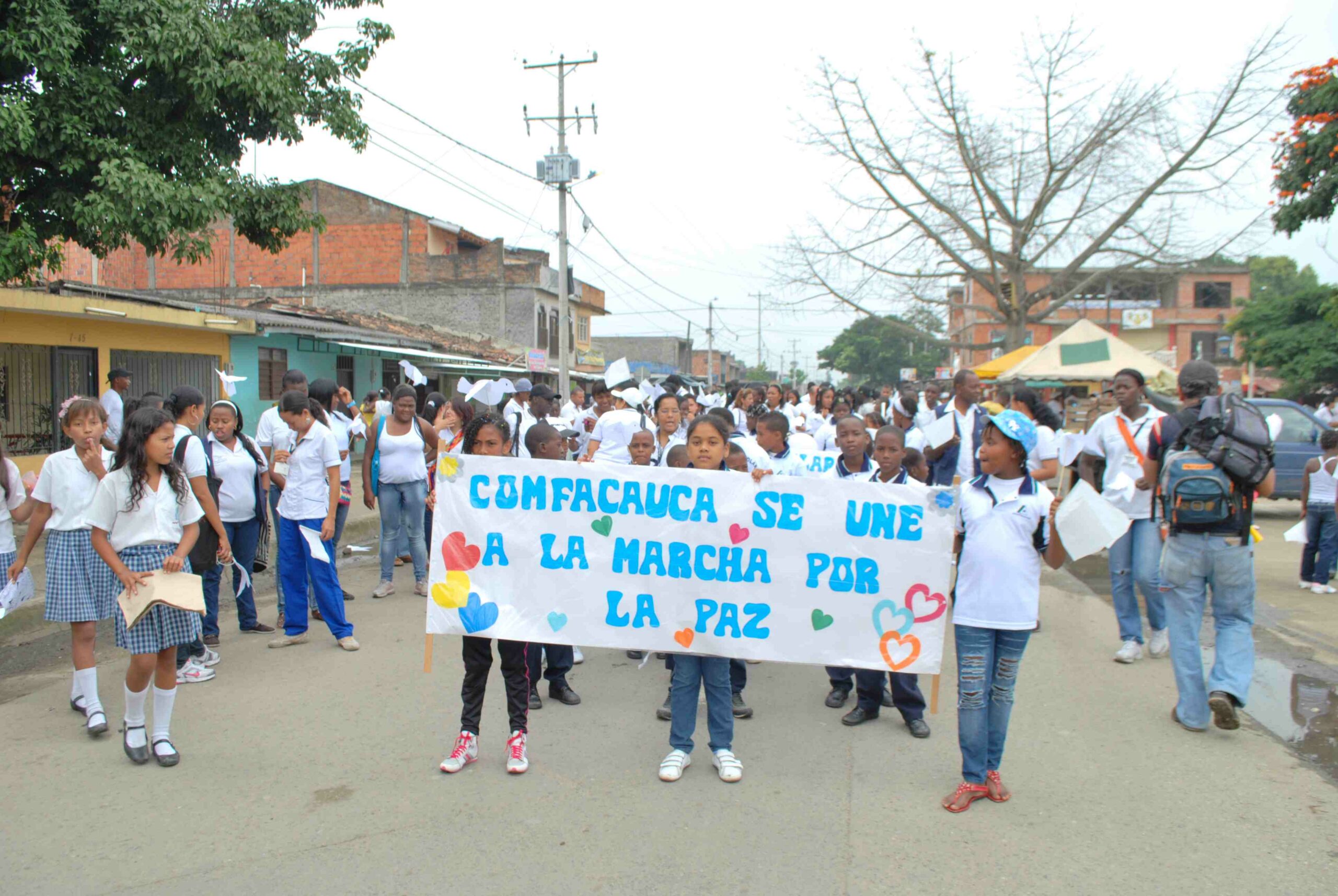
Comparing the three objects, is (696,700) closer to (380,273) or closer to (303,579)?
(303,579)

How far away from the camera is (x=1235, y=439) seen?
4.88 metres

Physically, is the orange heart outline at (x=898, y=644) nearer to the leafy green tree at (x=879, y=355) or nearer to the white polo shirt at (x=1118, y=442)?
the white polo shirt at (x=1118, y=442)

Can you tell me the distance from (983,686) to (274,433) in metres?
5.52

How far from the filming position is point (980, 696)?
3932 millimetres

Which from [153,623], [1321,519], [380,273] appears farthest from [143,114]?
[380,273]

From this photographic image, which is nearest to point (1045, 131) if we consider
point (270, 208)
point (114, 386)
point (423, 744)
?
point (270, 208)

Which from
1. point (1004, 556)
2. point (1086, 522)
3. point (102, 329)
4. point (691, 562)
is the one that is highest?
point (102, 329)

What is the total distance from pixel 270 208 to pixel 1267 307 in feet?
113

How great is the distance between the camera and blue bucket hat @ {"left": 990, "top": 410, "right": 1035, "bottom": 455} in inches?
153

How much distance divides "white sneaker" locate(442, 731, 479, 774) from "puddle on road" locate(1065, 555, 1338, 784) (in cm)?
396

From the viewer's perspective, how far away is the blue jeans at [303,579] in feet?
20.9

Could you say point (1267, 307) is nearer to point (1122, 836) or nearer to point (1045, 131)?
point (1045, 131)

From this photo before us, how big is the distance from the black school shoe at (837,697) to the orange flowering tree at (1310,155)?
42.7ft

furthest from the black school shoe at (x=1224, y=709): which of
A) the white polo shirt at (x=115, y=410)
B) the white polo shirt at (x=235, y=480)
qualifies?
the white polo shirt at (x=115, y=410)
